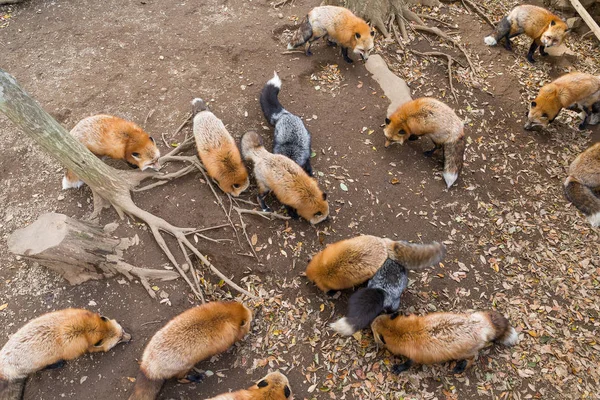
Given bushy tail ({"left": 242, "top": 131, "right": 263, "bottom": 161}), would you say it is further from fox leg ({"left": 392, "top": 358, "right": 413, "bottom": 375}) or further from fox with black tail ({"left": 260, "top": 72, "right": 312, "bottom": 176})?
fox leg ({"left": 392, "top": 358, "right": 413, "bottom": 375})

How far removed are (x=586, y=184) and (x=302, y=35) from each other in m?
6.05

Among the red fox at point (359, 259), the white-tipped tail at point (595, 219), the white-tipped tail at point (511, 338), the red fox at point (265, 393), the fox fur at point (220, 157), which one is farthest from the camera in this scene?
the white-tipped tail at point (595, 219)

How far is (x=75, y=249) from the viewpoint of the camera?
4578 millimetres

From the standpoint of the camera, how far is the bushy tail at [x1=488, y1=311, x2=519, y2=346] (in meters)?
4.70

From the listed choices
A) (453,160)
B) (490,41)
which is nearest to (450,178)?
(453,160)

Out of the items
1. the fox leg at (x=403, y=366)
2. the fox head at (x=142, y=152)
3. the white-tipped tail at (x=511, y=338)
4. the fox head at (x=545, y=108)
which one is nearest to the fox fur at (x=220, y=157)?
the fox head at (x=142, y=152)

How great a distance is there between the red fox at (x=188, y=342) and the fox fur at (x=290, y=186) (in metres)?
1.71

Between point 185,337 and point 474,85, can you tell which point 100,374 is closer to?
point 185,337

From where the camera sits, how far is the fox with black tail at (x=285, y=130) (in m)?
6.25

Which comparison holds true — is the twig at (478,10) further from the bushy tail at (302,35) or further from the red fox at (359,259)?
the red fox at (359,259)

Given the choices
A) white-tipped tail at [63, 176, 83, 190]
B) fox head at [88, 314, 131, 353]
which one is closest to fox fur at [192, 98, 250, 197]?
white-tipped tail at [63, 176, 83, 190]

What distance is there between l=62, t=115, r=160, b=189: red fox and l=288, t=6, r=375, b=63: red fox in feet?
12.9

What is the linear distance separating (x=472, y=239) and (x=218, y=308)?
13.2ft

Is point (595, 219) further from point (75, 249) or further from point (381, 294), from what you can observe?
point (75, 249)
